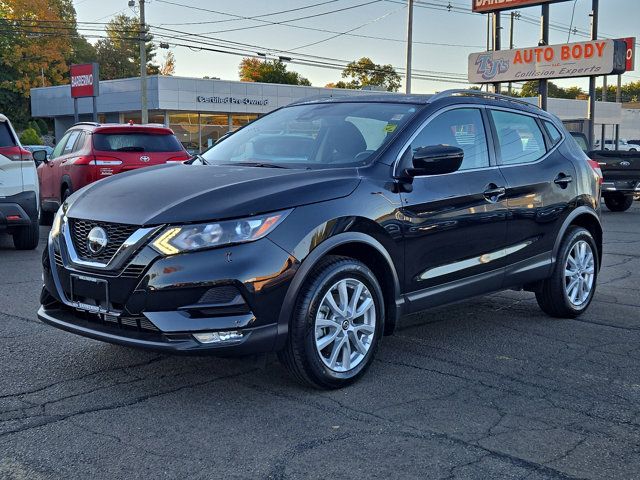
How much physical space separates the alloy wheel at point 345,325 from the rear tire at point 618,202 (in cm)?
1559

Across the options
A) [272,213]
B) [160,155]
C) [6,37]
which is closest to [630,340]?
[272,213]

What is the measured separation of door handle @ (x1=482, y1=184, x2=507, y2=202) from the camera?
224 inches

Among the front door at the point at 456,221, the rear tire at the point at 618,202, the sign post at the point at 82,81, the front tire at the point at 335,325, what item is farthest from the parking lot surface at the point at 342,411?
the sign post at the point at 82,81

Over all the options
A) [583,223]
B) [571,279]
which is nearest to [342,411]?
[571,279]

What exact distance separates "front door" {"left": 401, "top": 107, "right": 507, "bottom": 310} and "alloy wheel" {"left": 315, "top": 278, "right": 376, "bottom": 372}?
0.44m

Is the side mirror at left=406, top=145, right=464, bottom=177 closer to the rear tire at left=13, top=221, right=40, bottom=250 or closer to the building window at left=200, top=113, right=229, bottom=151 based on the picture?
the rear tire at left=13, top=221, right=40, bottom=250

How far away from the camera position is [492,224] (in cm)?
573

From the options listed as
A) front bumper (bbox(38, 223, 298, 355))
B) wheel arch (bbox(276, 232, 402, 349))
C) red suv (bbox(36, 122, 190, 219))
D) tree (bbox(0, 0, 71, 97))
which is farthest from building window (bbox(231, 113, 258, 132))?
front bumper (bbox(38, 223, 298, 355))

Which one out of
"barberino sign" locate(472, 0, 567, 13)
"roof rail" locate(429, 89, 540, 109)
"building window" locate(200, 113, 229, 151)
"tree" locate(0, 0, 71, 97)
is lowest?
"roof rail" locate(429, 89, 540, 109)

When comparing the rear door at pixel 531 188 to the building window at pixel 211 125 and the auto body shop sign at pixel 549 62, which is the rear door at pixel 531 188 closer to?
the auto body shop sign at pixel 549 62

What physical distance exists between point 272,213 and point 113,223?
0.89 metres

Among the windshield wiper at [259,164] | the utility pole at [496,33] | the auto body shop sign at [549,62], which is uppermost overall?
the utility pole at [496,33]

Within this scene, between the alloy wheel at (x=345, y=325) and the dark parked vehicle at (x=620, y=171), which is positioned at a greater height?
the dark parked vehicle at (x=620, y=171)

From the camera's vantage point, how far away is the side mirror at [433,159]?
5.02 metres
